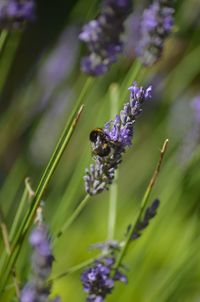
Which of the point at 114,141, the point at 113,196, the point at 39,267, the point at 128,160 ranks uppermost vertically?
the point at 128,160

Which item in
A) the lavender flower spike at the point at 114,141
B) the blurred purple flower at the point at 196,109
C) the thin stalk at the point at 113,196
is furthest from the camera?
the blurred purple flower at the point at 196,109

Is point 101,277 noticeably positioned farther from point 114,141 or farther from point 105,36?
point 105,36

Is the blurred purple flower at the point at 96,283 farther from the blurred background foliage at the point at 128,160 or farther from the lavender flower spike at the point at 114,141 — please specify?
the blurred background foliage at the point at 128,160

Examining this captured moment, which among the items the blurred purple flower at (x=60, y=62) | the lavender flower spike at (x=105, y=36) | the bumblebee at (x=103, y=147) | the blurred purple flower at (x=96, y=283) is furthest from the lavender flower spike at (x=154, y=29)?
the blurred purple flower at (x=60, y=62)

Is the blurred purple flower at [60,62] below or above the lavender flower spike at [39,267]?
above

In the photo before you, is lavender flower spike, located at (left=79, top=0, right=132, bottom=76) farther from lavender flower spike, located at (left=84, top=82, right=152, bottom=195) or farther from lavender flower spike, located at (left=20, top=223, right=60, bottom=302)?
lavender flower spike, located at (left=20, top=223, right=60, bottom=302)

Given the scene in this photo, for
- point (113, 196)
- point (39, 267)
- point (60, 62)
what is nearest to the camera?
point (39, 267)

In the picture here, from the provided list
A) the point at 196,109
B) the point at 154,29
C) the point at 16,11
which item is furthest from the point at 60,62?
the point at 16,11
